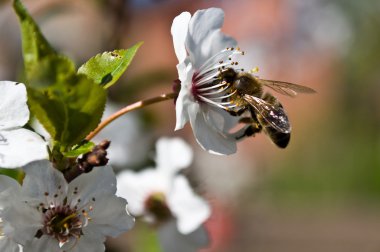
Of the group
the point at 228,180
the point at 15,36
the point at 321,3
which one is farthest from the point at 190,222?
the point at 321,3

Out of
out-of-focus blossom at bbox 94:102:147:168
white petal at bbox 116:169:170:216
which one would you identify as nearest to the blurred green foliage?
out-of-focus blossom at bbox 94:102:147:168

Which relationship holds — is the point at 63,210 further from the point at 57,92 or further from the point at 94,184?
the point at 57,92

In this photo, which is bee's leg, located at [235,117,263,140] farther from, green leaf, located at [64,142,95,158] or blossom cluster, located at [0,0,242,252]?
green leaf, located at [64,142,95,158]

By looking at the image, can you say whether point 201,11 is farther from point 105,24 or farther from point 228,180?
point 228,180

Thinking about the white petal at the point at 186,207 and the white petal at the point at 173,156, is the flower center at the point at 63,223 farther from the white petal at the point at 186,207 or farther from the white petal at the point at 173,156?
the white petal at the point at 173,156

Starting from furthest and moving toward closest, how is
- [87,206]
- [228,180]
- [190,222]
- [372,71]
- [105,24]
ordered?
[372,71] → [228,180] → [105,24] → [190,222] → [87,206]

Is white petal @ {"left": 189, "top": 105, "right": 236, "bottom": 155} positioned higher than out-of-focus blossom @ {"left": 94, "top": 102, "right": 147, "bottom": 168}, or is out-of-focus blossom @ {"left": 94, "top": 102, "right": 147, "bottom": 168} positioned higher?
white petal @ {"left": 189, "top": 105, "right": 236, "bottom": 155}
